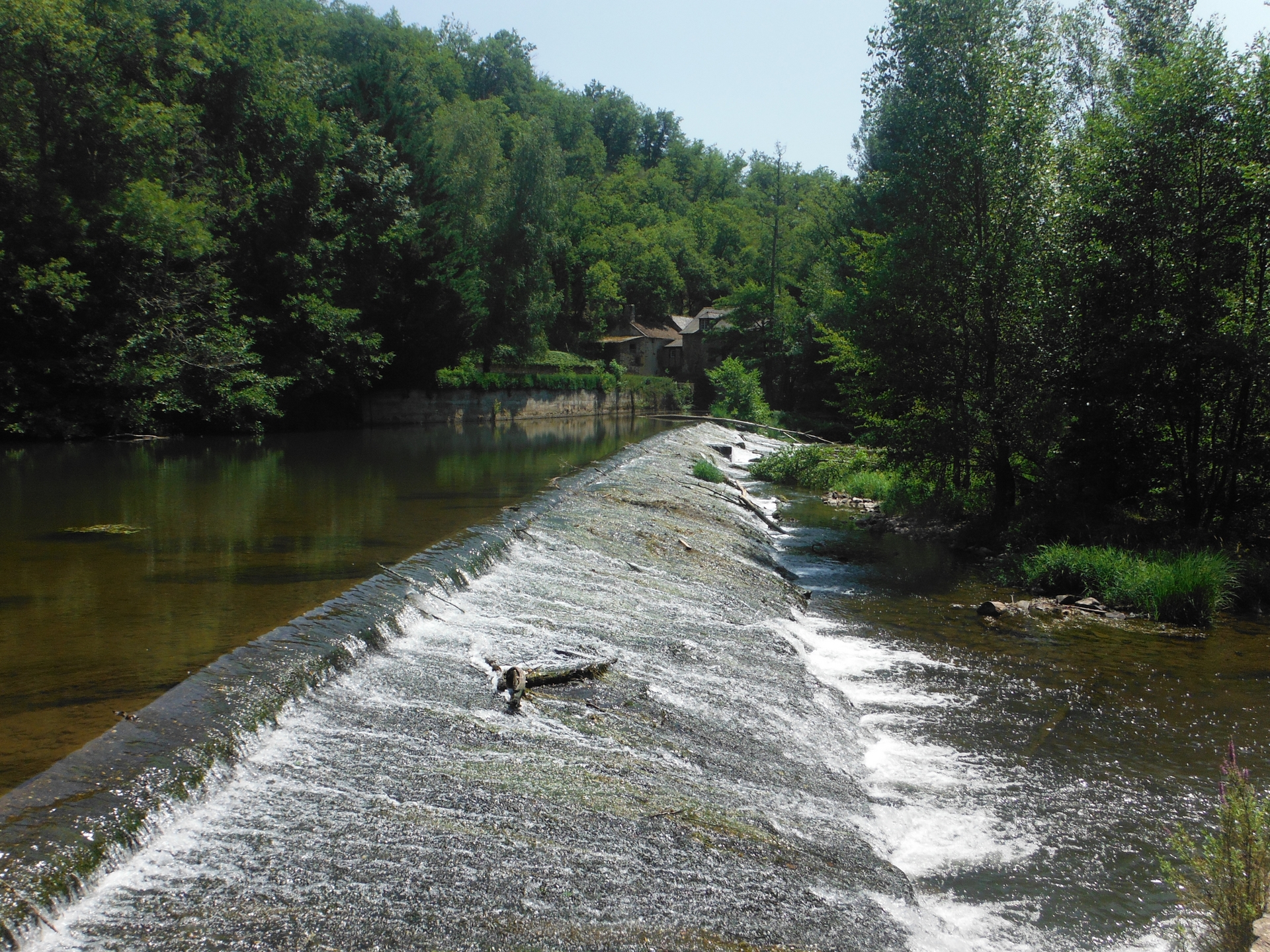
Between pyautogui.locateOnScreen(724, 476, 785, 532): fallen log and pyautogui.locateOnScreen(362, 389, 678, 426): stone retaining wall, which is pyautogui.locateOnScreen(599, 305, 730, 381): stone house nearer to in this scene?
pyautogui.locateOnScreen(362, 389, 678, 426): stone retaining wall

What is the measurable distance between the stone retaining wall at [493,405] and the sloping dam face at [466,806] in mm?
35401

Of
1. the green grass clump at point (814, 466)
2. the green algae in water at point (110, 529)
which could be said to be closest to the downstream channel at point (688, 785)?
the green algae in water at point (110, 529)

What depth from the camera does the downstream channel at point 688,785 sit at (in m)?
Answer: 3.91

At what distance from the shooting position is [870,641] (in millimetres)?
9805

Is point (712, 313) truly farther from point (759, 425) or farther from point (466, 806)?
point (466, 806)

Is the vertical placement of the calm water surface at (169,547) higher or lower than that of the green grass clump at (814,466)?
lower

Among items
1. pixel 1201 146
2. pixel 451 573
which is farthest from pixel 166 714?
pixel 1201 146

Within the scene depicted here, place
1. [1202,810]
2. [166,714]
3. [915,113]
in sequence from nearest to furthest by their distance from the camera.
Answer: [166,714], [1202,810], [915,113]

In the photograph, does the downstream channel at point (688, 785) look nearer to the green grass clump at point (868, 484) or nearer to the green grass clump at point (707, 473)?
the green grass clump at point (707, 473)

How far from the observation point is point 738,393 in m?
51.3

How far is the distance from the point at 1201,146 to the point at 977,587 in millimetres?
7261

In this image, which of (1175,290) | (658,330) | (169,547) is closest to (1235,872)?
(1175,290)

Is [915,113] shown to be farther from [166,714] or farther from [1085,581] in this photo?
[166,714]

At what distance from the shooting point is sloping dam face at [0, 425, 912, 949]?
373 centimetres
